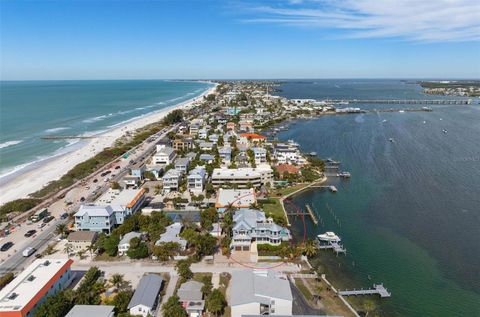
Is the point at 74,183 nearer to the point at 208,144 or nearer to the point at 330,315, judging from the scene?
the point at 208,144

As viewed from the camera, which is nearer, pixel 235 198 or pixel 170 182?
pixel 235 198

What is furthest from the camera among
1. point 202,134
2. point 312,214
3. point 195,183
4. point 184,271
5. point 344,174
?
point 202,134

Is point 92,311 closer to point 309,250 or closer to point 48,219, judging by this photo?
point 309,250

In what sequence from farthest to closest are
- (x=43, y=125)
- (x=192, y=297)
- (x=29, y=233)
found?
1. (x=43, y=125)
2. (x=29, y=233)
3. (x=192, y=297)

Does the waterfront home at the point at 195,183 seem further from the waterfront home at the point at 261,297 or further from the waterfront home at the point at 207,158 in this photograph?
the waterfront home at the point at 261,297

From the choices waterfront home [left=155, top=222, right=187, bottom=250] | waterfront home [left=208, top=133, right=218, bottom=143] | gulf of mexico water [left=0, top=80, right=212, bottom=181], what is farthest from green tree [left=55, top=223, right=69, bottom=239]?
waterfront home [left=208, top=133, right=218, bottom=143]

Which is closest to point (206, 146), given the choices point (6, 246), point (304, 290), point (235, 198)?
point (235, 198)

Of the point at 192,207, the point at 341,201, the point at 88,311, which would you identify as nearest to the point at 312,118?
the point at 341,201
